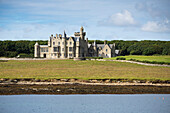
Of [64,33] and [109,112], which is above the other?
[64,33]

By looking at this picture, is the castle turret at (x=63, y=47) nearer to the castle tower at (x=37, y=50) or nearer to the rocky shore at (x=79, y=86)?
the castle tower at (x=37, y=50)

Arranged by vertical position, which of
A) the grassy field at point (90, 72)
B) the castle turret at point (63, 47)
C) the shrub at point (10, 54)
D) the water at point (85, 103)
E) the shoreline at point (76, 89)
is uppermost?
the castle turret at point (63, 47)

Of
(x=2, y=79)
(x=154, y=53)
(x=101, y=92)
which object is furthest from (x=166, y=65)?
(x=154, y=53)

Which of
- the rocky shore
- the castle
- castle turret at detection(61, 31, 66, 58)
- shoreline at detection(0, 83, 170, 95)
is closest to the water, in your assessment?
shoreline at detection(0, 83, 170, 95)

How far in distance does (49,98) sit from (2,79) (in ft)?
55.6

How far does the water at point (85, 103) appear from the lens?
34562 millimetres

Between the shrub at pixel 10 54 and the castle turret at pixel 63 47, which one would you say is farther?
the shrub at pixel 10 54

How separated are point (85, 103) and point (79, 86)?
10939mm

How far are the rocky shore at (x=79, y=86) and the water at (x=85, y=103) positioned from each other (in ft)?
8.34

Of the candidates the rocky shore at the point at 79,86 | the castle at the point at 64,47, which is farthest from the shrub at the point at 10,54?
the rocky shore at the point at 79,86

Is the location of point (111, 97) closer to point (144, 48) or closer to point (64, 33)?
point (64, 33)

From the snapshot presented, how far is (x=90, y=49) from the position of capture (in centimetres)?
11869

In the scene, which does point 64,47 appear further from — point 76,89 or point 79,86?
point 76,89

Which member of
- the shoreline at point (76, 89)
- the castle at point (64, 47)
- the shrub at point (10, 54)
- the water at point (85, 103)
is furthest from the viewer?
the shrub at point (10, 54)
